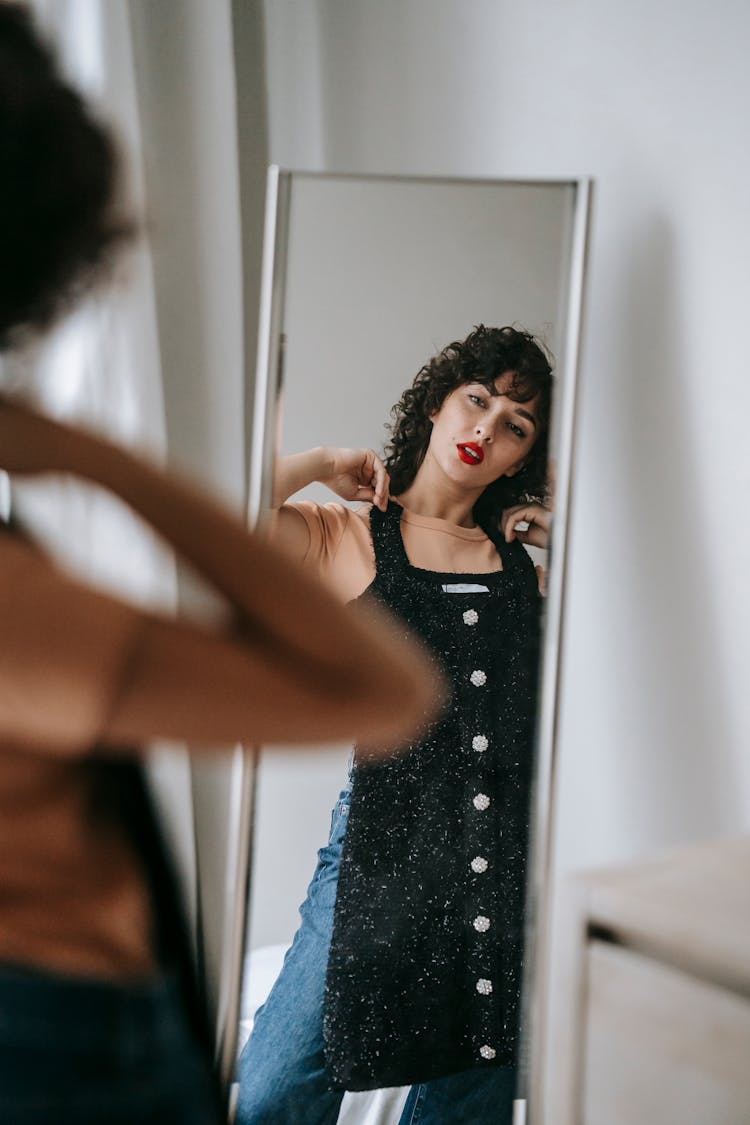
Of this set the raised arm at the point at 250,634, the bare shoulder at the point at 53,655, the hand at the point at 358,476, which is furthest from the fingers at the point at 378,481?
the bare shoulder at the point at 53,655

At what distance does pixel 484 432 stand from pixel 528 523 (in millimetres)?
126

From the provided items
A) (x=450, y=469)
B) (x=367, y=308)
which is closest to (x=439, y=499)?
(x=450, y=469)

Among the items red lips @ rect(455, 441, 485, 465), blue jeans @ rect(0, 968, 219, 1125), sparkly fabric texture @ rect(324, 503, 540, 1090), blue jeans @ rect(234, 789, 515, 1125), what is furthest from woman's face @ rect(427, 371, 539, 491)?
blue jeans @ rect(0, 968, 219, 1125)

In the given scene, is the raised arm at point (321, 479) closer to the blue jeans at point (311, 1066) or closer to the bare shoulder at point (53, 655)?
the blue jeans at point (311, 1066)

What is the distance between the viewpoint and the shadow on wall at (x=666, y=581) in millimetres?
1220

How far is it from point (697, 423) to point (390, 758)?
56 cm

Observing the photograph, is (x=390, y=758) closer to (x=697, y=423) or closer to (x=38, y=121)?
(x=697, y=423)

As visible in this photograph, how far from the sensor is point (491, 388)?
121 centimetres

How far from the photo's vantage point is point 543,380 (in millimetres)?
1201

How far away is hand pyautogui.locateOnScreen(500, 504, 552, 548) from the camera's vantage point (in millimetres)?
1211

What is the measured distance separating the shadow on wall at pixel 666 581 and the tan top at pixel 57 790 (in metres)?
0.93

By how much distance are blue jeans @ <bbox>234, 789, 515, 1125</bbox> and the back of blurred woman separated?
0.73 metres

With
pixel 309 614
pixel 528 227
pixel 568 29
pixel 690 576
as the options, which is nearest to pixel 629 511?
pixel 690 576

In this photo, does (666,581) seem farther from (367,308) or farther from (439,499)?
(367,308)
